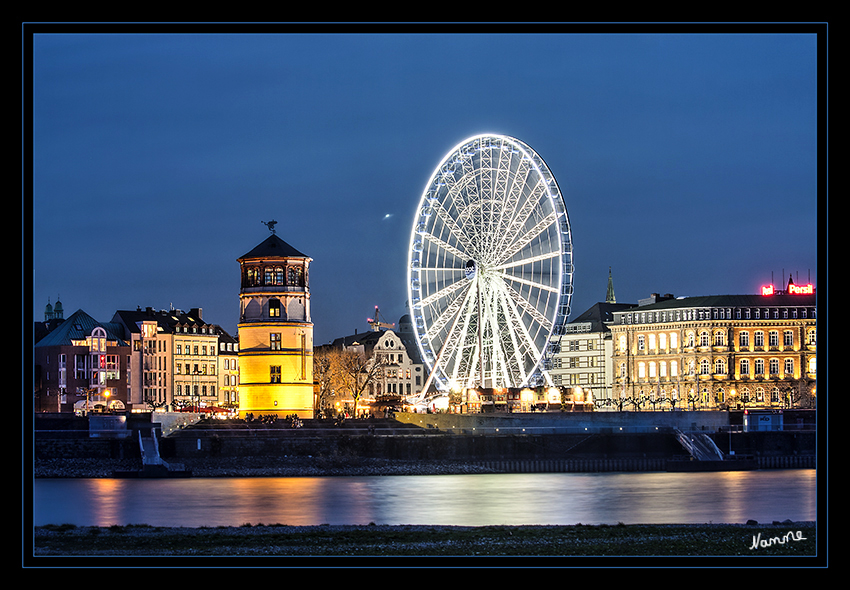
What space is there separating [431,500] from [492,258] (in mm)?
24074

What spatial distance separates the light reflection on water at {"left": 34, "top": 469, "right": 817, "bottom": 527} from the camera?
4825 centimetres

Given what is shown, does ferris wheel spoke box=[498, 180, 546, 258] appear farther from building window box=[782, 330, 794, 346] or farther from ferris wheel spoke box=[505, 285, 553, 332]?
building window box=[782, 330, 794, 346]

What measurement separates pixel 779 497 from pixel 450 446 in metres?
28.9

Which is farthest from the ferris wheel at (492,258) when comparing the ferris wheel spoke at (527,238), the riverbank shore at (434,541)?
the riverbank shore at (434,541)

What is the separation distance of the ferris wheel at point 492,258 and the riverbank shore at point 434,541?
39923mm

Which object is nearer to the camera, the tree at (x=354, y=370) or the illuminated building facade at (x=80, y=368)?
Answer: the illuminated building facade at (x=80, y=368)

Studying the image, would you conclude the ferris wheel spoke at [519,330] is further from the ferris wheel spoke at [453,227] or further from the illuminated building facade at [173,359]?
the illuminated building facade at [173,359]

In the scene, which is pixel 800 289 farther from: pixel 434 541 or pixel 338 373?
pixel 434 541

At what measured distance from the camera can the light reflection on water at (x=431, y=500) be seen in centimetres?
4825

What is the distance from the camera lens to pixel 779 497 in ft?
192

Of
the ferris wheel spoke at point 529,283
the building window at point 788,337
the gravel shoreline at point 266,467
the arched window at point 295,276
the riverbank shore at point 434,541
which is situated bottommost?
the gravel shoreline at point 266,467
